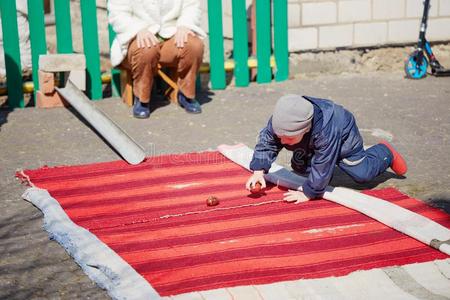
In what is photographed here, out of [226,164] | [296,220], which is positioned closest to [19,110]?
[226,164]

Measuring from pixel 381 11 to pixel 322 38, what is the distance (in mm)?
654

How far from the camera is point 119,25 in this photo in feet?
22.2

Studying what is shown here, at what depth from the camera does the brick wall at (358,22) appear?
25.7ft

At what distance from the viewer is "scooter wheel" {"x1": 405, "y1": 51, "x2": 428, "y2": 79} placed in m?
7.79

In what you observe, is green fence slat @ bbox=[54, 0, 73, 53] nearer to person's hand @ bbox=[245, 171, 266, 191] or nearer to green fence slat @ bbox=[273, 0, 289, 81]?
green fence slat @ bbox=[273, 0, 289, 81]

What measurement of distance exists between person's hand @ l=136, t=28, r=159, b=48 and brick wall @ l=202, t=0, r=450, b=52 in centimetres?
157

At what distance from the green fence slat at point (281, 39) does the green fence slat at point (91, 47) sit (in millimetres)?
1767

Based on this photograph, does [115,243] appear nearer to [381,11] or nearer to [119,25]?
[119,25]

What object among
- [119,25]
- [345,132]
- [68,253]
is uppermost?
[119,25]

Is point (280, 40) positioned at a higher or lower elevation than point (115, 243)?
higher

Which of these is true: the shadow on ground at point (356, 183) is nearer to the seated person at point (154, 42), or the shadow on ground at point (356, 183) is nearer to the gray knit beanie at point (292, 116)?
the gray knit beanie at point (292, 116)

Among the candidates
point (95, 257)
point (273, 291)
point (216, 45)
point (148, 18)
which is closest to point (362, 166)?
point (273, 291)

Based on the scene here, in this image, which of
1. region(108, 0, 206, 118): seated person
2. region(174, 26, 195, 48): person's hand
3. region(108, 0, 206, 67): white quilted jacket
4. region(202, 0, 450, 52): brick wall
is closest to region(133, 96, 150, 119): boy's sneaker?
region(108, 0, 206, 118): seated person

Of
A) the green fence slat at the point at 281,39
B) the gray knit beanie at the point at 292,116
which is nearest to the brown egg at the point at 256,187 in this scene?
the gray knit beanie at the point at 292,116
